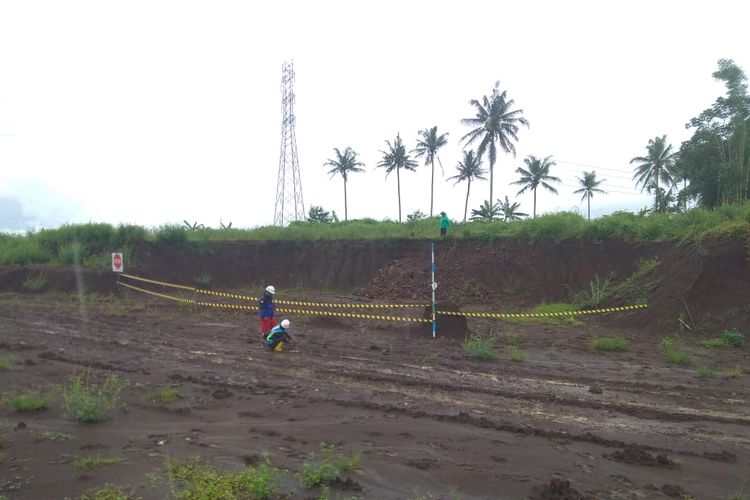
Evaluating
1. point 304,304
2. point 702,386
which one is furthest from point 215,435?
point 304,304

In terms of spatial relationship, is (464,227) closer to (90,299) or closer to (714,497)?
(90,299)

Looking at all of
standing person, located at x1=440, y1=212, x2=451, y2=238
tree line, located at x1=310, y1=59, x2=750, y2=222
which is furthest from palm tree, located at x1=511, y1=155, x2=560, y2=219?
standing person, located at x1=440, y1=212, x2=451, y2=238

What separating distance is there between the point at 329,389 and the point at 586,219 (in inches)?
742

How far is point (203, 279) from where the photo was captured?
28172 millimetres

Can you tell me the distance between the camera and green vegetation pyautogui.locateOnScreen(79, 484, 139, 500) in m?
4.74

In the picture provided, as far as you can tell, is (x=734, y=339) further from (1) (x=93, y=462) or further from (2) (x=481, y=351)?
(1) (x=93, y=462)

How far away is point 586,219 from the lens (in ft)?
80.6

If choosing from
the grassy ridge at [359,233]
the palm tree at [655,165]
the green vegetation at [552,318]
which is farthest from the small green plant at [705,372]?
the palm tree at [655,165]

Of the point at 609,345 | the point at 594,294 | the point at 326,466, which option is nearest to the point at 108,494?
the point at 326,466

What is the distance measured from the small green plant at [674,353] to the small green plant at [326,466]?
9.30 metres

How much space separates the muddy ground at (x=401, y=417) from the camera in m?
5.43

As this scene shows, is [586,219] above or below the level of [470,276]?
above

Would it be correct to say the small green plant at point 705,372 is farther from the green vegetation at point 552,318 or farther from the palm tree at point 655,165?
the palm tree at point 655,165

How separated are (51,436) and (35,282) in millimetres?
22370
